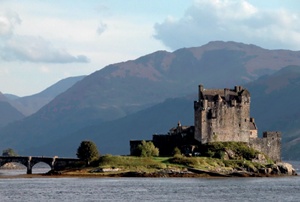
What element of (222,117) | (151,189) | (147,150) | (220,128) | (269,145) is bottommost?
(151,189)

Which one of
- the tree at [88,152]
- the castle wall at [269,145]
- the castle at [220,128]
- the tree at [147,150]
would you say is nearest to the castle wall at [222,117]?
the castle at [220,128]

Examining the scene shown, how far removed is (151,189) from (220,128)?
4862 centimetres

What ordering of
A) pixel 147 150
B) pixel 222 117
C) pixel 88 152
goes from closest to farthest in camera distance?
pixel 88 152 → pixel 147 150 → pixel 222 117

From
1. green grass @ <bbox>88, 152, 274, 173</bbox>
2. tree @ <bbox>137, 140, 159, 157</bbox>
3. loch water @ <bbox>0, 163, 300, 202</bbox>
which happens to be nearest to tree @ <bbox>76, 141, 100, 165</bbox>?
green grass @ <bbox>88, 152, 274, 173</bbox>

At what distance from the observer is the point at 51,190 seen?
13962 cm

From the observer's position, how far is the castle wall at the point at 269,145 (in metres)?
192

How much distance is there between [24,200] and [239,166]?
2628 inches

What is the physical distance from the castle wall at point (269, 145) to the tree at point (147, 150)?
19.1m

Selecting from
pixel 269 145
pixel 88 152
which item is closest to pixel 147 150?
pixel 88 152

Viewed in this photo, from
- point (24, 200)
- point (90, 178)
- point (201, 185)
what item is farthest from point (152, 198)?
point (90, 178)

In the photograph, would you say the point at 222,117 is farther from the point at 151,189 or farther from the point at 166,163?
the point at 151,189

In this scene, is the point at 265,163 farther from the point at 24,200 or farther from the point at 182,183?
the point at 24,200

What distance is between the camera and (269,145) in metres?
194

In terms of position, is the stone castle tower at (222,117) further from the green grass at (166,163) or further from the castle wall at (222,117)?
the green grass at (166,163)
